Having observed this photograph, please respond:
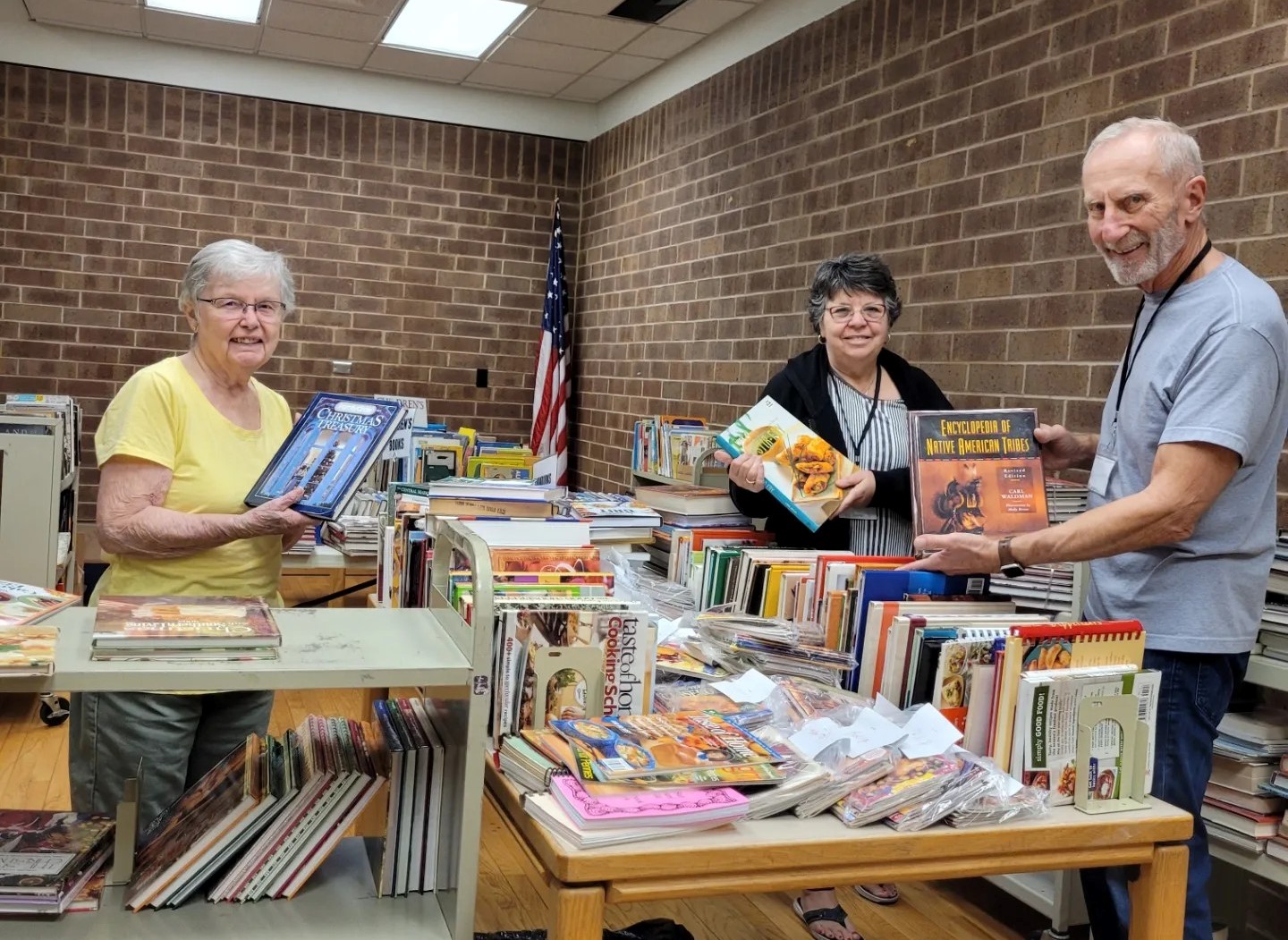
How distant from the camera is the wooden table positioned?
4.46 ft

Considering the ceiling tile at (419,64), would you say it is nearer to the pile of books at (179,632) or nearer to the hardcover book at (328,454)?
the hardcover book at (328,454)

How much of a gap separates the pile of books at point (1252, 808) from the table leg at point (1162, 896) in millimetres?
880

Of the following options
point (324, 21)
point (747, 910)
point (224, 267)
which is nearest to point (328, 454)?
point (224, 267)

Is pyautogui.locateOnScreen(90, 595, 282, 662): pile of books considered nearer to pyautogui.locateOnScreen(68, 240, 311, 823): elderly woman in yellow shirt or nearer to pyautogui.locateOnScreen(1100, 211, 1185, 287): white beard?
pyautogui.locateOnScreen(68, 240, 311, 823): elderly woman in yellow shirt

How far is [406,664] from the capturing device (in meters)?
1.43

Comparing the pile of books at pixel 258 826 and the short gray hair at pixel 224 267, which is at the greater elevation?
the short gray hair at pixel 224 267

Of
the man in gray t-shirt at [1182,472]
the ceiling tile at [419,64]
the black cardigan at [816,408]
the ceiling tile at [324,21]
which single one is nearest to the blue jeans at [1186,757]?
the man in gray t-shirt at [1182,472]

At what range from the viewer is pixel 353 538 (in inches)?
138

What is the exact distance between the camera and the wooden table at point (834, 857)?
1.36 metres

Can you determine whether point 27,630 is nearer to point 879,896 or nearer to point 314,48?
point 879,896

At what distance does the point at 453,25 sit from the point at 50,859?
5.37m

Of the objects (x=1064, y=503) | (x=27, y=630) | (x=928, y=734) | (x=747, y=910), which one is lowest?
(x=747, y=910)

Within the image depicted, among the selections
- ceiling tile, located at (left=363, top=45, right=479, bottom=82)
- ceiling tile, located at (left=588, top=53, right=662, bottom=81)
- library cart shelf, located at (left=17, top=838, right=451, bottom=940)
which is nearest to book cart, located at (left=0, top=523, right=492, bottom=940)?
library cart shelf, located at (left=17, top=838, right=451, bottom=940)

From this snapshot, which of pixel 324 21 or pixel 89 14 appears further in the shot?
pixel 89 14
